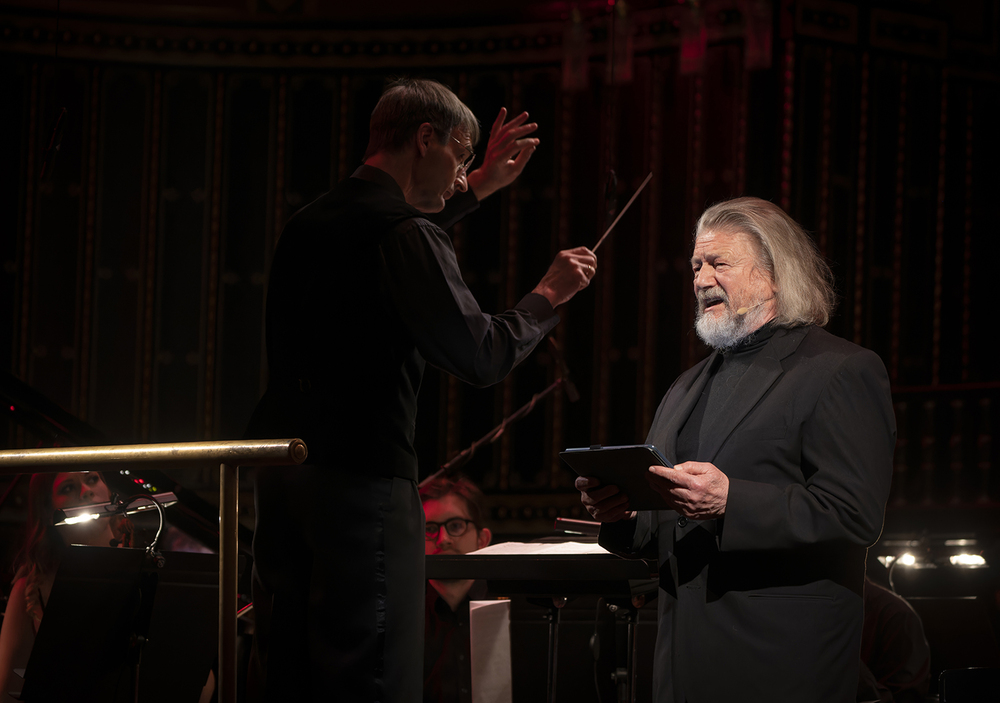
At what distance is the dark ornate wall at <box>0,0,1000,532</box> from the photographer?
4828 millimetres

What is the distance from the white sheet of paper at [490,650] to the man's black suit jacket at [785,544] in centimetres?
106

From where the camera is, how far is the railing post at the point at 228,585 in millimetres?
1064

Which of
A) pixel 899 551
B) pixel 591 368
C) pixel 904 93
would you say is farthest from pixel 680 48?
pixel 899 551

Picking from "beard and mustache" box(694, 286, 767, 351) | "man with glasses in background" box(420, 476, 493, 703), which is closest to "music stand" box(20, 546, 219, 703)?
"man with glasses in background" box(420, 476, 493, 703)

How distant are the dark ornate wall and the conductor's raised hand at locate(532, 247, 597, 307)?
3002 millimetres

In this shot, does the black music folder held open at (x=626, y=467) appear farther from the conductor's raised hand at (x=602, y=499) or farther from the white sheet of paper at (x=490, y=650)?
the white sheet of paper at (x=490, y=650)

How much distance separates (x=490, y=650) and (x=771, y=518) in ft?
4.60

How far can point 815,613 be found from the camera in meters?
1.58

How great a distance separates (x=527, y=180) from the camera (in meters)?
5.13

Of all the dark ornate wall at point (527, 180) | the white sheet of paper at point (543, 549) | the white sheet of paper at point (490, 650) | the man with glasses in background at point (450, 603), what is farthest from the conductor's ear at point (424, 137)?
the dark ornate wall at point (527, 180)

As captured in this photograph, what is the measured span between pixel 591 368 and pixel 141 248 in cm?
251

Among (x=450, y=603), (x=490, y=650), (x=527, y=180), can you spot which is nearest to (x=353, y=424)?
(x=490, y=650)

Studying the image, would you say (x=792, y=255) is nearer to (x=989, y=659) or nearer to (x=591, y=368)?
(x=989, y=659)

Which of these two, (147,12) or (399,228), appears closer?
(399,228)
